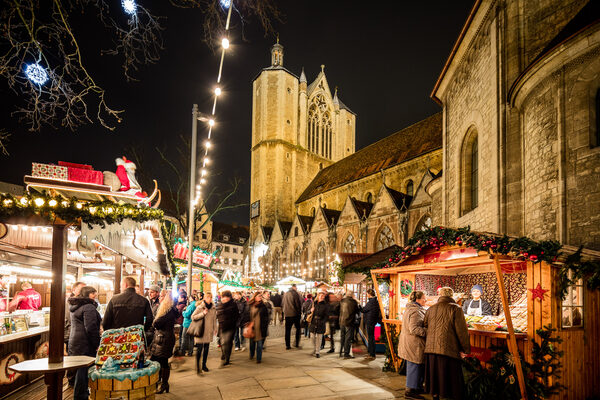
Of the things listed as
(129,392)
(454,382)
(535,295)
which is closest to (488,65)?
(535,295)

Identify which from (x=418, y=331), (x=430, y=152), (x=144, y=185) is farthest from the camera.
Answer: (x=430, y=152)

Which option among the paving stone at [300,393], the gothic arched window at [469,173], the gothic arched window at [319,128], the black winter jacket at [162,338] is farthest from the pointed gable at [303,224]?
the black winter jacket at [162,338]

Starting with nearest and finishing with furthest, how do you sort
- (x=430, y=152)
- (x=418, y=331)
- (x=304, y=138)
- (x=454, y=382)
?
1. (x=454, y=382)
2. (x=418, y=331)
3. (x=430, y=152)
4. (x=304, y=138)

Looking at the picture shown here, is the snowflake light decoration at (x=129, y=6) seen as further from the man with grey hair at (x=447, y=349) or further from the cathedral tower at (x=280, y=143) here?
the cathedral tower at (x=280, y=143)

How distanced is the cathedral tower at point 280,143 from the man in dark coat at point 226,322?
1526 inches

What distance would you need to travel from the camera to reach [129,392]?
15.7 ft

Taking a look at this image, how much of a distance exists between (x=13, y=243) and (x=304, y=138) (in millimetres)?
44536

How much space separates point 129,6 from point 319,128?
167 ft

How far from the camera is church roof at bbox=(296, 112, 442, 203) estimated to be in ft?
106

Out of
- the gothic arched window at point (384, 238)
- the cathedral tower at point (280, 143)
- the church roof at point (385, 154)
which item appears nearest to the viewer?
the gothic arched window at point (384, 238)

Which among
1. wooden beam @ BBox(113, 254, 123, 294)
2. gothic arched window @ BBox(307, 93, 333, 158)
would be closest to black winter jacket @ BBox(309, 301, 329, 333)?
wooden beam @ BBox(113, 254, 123, 294)

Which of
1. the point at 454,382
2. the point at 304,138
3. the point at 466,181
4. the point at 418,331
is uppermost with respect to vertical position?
the point at 304,138

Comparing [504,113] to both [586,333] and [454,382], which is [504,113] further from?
[454,382]

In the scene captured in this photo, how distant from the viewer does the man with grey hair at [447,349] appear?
5.66 meters
